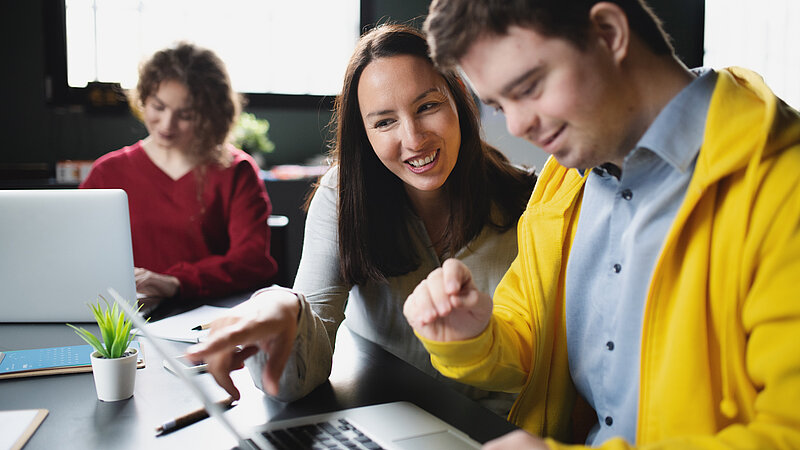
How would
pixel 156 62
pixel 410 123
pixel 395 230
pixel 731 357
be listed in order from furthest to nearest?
1. pixel 156 62
2. pixel 395 230
3. pixel 410 123
4. pixel 731 357

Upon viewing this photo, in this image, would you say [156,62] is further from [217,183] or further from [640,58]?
Answer: [640,58]

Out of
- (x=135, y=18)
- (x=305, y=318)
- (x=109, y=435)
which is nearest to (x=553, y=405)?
(x=305, y=318)

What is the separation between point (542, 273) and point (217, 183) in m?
1.67

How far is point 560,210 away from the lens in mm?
1169

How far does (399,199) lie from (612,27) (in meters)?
0.83

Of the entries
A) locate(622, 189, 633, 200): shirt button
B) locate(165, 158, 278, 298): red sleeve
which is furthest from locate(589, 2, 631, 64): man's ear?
locate(165, 158, 278, 298): red sleeve

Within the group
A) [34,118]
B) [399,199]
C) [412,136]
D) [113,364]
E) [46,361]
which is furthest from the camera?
[34,118]

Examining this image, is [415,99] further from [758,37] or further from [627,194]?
[758,37]

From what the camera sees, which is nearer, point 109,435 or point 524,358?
point 109,435

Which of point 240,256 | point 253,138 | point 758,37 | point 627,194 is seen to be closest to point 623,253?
point 627,194

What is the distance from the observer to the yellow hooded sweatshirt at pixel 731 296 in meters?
0.75

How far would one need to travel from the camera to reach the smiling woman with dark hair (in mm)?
1439

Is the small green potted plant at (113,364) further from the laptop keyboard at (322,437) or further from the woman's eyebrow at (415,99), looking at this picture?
the woman's eyebrow at (415,99)

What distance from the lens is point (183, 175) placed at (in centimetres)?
251
